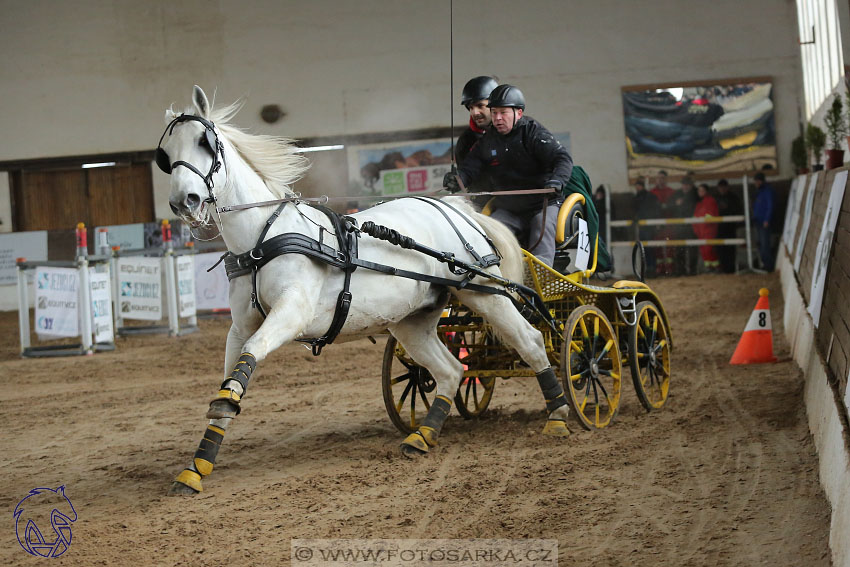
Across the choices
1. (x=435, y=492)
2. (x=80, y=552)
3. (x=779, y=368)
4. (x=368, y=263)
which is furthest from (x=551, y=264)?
A: (x=80, y=552)

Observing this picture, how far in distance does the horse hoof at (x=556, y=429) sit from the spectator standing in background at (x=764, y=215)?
508 inches

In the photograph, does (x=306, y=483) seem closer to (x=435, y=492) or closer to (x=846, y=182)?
(x=435, y=492)

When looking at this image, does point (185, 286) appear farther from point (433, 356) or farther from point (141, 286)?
point (433, 356)

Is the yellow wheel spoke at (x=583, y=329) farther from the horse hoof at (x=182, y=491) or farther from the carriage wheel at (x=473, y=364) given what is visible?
the horse hoof at (x=182, y=491)

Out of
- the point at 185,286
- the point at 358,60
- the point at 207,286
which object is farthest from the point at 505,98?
the point at 358,60

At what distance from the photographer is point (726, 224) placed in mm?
17672

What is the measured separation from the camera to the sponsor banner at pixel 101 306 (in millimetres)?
11233

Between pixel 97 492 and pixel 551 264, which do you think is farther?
pixel 551 264

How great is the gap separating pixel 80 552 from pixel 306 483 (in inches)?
50.6

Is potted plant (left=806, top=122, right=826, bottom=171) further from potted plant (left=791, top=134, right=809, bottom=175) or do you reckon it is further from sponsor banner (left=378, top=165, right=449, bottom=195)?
sponsor banner (left=378, top=165, right=449, bottom=195)

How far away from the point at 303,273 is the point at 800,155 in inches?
576

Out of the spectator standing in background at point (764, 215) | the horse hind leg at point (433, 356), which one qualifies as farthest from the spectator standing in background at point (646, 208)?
the horse hind leg at point (433, 356)

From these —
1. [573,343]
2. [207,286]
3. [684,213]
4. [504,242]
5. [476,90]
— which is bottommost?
[573,343]

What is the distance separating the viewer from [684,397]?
661 centimetres
